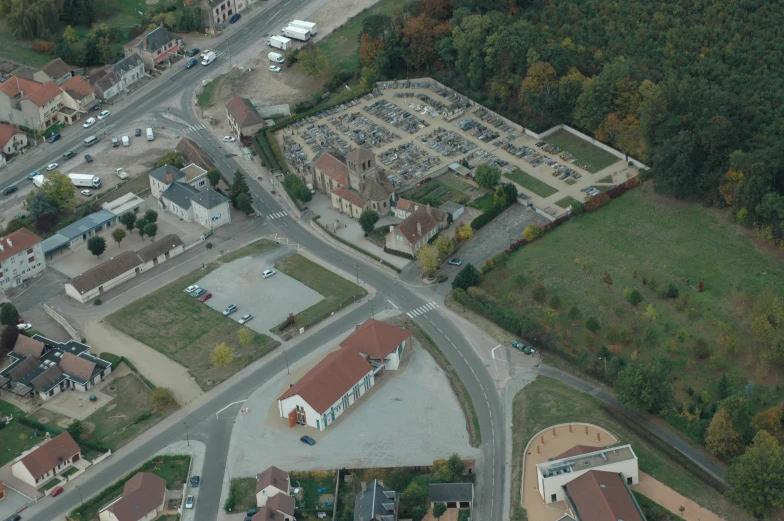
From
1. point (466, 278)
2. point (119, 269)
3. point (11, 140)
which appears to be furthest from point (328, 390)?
point (11, 140)

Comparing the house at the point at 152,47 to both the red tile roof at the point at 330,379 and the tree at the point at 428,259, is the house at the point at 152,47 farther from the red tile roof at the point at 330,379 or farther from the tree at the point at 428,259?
the red tile roof at the point at 330,379

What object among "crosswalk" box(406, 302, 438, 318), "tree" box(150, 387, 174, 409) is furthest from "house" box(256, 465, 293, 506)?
"crosswalk" box(406, 302, 438, 318)

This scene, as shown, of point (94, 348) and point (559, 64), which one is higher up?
point (559, 64)

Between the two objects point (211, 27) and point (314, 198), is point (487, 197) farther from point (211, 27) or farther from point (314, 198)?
point (211, 27)

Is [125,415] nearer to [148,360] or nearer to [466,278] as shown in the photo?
[148,360]

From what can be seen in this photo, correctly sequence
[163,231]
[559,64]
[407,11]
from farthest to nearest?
[407,11], [559,64], [163,231]

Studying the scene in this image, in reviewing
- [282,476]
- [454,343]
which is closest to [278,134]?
[454,343]
